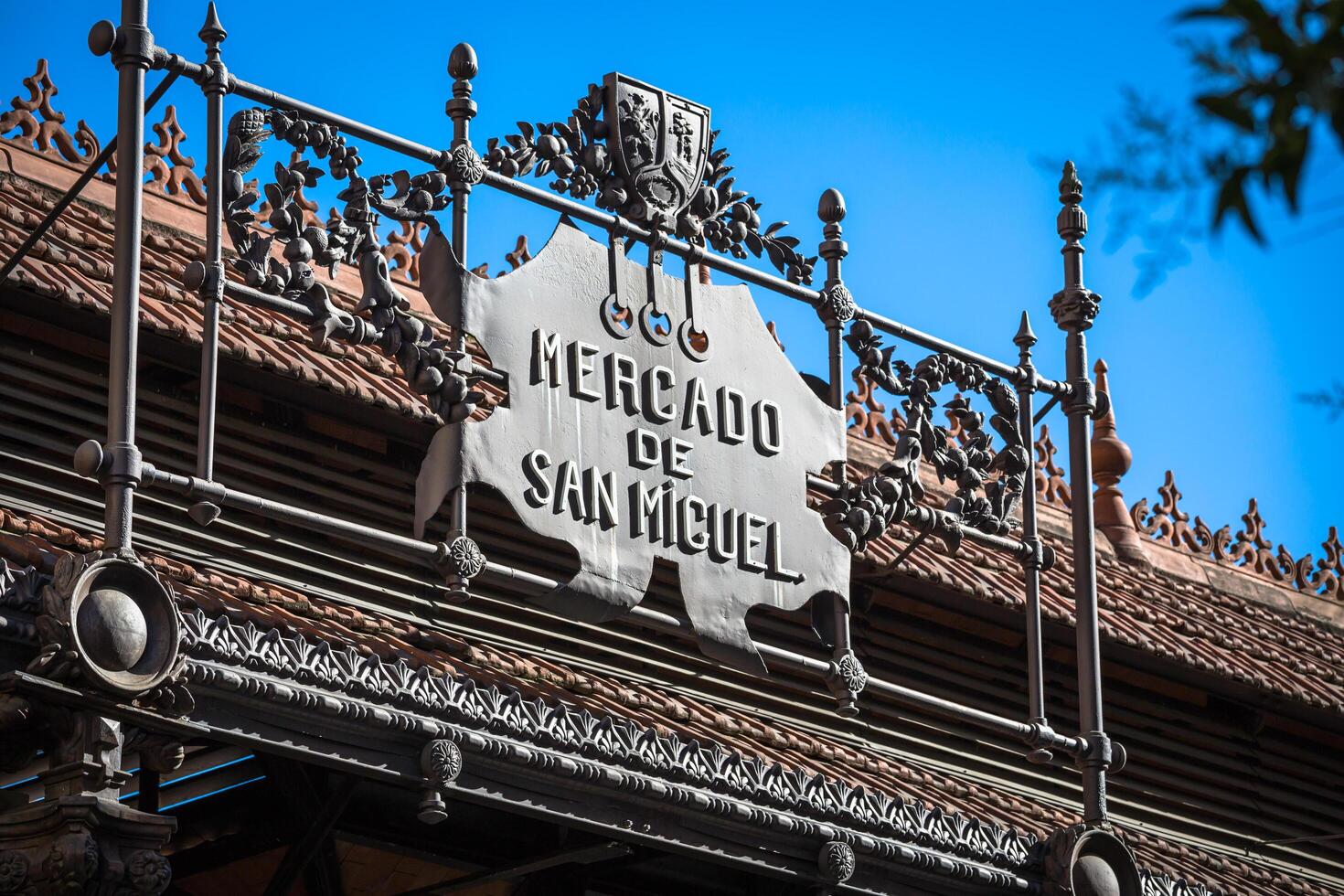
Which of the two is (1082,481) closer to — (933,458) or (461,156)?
(933,458)

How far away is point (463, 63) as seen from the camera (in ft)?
26.5

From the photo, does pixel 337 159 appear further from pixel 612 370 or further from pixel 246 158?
pixel 612 370

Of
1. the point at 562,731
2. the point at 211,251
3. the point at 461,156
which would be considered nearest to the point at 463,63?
the point at 461,156

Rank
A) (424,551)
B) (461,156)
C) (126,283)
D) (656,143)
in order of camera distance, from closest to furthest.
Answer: (126,283)
(424,551)
(461,156)
(656,143)

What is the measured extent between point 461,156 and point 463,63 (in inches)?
13.9

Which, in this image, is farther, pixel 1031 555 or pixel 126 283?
pixel 1031 555

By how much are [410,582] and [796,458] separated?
1905mm

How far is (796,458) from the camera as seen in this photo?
8.72 meters

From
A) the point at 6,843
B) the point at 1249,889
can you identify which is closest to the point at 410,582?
the point at 6,843

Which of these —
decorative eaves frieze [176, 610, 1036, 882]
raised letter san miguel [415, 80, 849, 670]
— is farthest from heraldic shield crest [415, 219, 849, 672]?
decorative eaves frieze [176, 610, 1036, 882]

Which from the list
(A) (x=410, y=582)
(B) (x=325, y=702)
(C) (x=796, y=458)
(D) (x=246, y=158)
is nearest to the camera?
(B) (x=325, y=702)

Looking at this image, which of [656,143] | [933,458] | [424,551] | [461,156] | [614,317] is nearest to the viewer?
[424,551]

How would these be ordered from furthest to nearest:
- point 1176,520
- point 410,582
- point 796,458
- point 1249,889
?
point 1176,520
point 1249,889
point 410,582
point 796,458

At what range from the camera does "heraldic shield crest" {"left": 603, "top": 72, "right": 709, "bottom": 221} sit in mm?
8430
